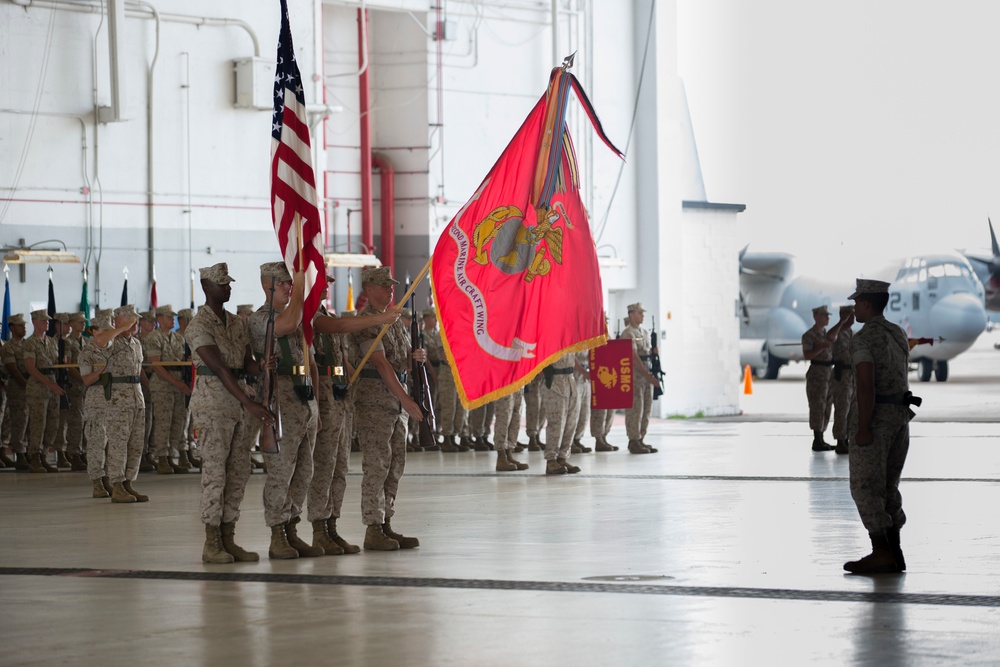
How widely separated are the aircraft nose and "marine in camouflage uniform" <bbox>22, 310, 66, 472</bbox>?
90.7 ft

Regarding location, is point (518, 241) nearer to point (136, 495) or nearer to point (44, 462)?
point (136, 495)

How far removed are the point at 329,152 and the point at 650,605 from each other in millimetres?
18213

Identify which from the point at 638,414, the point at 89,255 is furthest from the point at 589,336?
the point at 89,255

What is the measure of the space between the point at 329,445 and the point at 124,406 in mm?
4782

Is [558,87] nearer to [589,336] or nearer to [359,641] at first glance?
[589,336]

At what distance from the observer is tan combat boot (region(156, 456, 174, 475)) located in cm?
1683

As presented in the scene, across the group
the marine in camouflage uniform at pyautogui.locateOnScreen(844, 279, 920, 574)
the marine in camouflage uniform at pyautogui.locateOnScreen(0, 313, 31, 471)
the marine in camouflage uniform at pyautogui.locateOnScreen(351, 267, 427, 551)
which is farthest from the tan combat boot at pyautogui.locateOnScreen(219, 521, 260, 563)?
the marine in camouflage uniform at pyautogui.locateOnScreen(0, 313, 31, 471)

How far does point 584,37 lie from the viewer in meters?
27.1

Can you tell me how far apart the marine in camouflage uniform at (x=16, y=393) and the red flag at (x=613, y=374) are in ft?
21.8

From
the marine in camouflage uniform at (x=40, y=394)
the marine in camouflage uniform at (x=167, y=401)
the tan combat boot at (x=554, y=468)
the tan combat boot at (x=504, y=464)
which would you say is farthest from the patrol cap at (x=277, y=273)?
the marine in camouflage uniform at (x=40, y=394)

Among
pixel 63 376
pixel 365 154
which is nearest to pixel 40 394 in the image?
pixel 63 376

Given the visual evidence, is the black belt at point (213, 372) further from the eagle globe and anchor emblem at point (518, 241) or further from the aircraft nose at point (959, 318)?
the aircraft nose at point (959, 318)

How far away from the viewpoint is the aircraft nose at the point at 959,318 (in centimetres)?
3953

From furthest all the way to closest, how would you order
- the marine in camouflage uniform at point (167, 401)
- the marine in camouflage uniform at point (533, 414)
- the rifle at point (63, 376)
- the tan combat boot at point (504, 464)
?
the marine in camouflage uniform at point (533, 414) → the rifle at point (63, 376) → the marine in camouflage uniform at point (167, 401) → the tan combat boot at point (504, 464)
